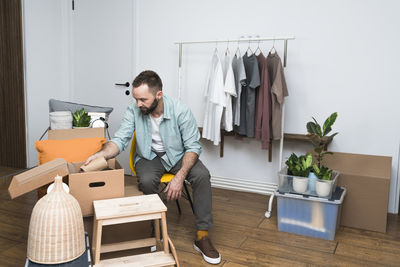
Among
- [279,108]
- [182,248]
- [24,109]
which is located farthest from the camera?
[24,109]

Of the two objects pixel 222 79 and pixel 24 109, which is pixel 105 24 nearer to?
pixel 24 109

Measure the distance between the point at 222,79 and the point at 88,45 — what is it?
6.17 ft

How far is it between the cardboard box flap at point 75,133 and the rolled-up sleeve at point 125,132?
21 centimetres

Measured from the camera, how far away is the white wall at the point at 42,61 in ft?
13.0

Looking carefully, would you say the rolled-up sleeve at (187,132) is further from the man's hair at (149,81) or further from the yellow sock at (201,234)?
the yellow sock at (201,234)

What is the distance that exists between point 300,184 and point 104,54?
8.71 feet

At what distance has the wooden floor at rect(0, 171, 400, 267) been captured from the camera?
2139 millimetres

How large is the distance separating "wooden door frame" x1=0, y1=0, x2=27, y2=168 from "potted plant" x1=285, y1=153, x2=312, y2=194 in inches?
116

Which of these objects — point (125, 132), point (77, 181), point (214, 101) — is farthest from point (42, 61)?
point (77, 181)

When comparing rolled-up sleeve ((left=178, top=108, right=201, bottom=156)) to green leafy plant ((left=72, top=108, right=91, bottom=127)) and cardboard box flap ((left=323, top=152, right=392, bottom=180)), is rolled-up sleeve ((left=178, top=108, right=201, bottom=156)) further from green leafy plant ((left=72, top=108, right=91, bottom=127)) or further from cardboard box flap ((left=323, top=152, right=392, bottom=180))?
cardboard box flap ((left=323, top=152, right=392, bottom=180))

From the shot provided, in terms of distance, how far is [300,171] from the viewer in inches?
101

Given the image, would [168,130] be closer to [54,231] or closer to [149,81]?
[149,81]

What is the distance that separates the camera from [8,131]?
4.11 meters

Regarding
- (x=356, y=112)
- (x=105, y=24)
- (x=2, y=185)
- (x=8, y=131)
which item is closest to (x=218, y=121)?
(x=356, y=112)
